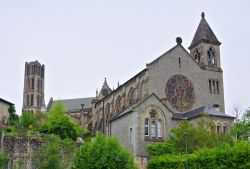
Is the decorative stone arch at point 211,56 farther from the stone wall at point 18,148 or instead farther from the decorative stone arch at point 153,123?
the stone wall at point 18,148

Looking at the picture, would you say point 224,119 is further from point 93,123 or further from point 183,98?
point 93,123

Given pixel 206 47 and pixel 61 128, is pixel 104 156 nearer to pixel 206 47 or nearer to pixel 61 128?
pixel 61 128

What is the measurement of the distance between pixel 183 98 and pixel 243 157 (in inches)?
1015

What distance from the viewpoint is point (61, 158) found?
1458 inches

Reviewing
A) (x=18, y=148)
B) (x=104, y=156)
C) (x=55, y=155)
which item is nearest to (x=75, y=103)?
(x=18, y=148)

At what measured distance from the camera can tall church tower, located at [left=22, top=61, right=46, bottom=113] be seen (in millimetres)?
136775

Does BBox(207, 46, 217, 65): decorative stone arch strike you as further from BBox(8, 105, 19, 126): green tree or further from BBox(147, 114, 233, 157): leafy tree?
BBox(8, 105, 19, 126): green tree

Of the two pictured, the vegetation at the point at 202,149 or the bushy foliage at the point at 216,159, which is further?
the vegetation at the point at 202,149

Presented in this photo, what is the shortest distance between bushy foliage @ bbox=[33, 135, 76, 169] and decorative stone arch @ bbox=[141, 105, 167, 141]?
857 centimetres

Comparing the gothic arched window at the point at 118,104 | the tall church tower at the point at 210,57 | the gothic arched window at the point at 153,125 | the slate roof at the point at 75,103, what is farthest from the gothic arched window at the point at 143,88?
the slate roof at the point at 75,103

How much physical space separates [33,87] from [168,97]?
91.6 metres

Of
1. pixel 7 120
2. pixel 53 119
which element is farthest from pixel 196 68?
pixel 7 120

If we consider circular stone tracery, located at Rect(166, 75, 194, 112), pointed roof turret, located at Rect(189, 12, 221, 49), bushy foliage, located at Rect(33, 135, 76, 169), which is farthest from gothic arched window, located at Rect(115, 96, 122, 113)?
bushy foliage, located at Rect(33, 135, 76, 169)

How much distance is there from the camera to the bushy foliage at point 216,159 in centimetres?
3102
